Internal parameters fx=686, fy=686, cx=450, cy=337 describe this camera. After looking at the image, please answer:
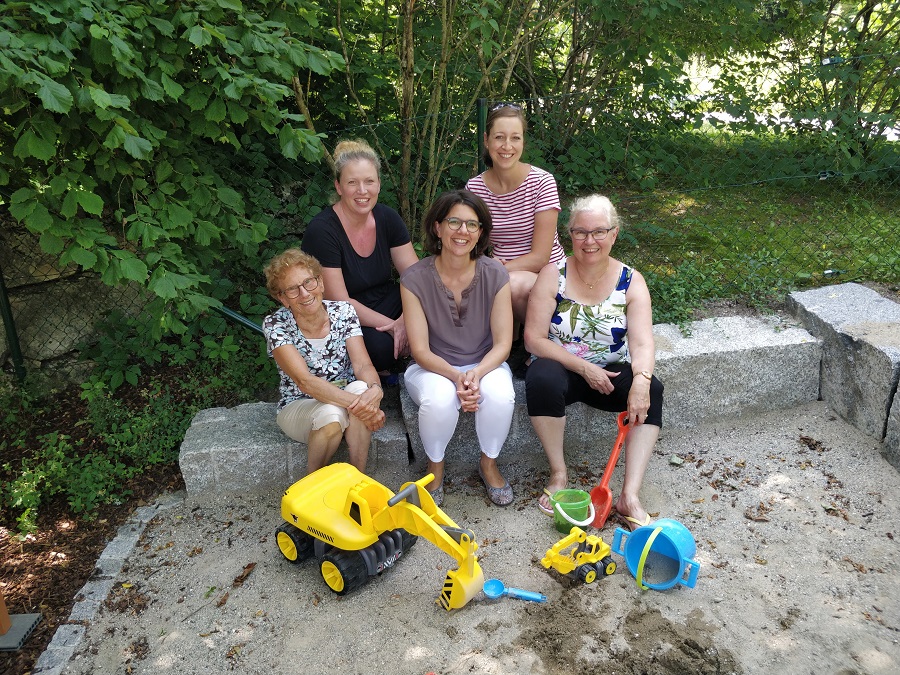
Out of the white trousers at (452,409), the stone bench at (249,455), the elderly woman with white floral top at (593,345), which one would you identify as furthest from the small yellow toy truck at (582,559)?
the stone bench at (249,455)

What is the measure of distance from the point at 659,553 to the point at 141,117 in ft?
9.41

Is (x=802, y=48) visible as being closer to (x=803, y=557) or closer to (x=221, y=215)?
(x=803, y=557)

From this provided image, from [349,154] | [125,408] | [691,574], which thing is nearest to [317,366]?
[349,154]

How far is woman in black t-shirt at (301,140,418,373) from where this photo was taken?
10.9 feet

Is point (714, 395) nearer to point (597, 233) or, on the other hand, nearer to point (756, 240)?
point (597, 233)

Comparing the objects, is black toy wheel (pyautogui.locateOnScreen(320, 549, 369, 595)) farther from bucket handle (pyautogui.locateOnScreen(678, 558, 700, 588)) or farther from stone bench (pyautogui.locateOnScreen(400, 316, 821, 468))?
bucket handle (pyautogui.locateOnScreen(678, 558, 700, 588))

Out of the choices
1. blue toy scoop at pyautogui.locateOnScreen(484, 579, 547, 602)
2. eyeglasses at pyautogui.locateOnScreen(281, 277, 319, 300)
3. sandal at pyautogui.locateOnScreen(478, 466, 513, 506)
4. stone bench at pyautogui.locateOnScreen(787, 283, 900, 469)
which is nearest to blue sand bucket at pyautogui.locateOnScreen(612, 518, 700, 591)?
blue toy scoop at pyautogui.locateOnScreen(484, 579, 547, 602)

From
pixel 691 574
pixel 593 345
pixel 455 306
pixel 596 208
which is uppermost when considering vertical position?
pixel 596 208

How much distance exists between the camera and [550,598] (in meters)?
2.68

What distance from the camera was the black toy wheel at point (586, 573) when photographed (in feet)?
8.93

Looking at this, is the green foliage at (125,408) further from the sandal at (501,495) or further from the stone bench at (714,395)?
the sandal at (501,495)

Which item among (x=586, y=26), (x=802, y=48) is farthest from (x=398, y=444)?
(x=802, y=48)

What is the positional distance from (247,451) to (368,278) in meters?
1.04

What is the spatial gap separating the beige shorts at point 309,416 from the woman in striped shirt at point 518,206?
40.4 inches
